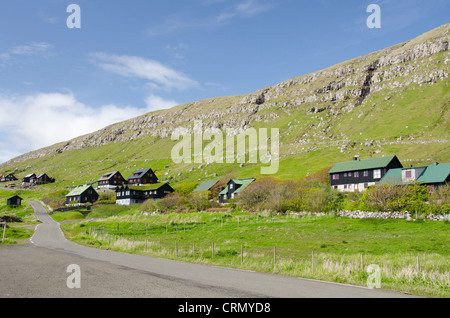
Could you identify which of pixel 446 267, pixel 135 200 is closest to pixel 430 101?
pixel 135 200

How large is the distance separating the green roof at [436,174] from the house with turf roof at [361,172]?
517 inches

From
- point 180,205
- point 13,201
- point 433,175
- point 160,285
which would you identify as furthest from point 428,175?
point 13,201

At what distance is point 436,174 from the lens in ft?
235

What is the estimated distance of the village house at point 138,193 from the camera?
129 m

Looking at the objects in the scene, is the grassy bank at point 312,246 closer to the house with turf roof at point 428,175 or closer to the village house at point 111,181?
the house with turf roof at point 428,175

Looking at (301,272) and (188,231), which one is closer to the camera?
(301,272)

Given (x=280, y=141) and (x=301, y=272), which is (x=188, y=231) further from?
(x=280, y=141)

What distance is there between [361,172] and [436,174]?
2136 centimetres

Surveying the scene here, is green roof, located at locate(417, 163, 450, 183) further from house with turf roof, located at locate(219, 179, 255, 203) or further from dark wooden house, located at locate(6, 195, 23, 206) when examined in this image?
dark wooden house, located at locate(6, 195, 23, 206)

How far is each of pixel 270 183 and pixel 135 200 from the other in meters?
70.1

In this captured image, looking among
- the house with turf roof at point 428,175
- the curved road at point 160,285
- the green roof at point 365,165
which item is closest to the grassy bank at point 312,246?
the curved road at point 160,285

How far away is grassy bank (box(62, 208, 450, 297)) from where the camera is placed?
55.7 feet

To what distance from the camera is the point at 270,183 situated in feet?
265
